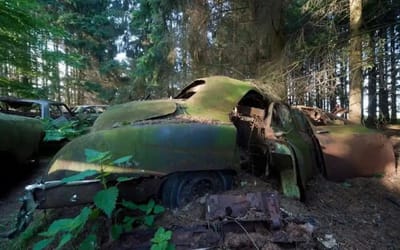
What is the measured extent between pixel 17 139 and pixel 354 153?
196 inches

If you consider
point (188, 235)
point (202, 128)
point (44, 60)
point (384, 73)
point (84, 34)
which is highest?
point (84, 34)

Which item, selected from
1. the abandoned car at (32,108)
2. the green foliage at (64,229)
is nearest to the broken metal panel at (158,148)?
the green foliage at (64,229)

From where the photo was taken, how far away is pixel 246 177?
4.29 meters

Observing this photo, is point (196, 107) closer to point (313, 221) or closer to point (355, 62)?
point (313, 221)

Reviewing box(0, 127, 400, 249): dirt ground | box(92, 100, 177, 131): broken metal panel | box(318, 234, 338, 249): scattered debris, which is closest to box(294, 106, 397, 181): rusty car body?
box(0, 127, 400, 249): dirt ground

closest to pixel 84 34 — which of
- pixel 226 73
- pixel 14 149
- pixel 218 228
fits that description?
pixel 226 73

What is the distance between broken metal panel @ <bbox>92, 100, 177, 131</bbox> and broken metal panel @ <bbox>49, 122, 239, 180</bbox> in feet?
1.47

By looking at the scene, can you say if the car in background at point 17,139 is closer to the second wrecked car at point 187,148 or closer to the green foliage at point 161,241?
the second wrecked car at point 187,148

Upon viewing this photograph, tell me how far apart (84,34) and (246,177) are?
1907cm

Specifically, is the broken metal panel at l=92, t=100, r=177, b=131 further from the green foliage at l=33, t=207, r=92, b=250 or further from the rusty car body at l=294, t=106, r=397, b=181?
the rusty car body at l=294, t=106, r=397, b=181

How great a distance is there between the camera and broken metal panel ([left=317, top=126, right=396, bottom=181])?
17.2 feet

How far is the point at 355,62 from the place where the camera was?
310 inches

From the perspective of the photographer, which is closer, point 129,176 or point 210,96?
point 129,176

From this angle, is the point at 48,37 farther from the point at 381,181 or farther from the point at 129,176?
the point at 381,181
